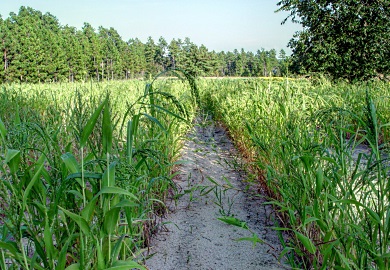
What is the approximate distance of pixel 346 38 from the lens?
1165 cm

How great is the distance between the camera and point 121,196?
146cm

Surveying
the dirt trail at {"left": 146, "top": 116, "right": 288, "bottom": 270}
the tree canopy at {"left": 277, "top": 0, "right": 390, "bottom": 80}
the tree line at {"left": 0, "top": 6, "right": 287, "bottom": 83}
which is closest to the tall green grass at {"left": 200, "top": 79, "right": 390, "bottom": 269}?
the dirt trail at {"left": 146, "top": 116, "right": 288, "bottom": 270}

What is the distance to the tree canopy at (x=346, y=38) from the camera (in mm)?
11352

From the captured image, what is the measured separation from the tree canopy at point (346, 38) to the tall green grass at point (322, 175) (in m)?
7.26

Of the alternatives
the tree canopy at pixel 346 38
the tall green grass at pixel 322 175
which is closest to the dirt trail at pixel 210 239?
the tall green grass at pixel 322 175

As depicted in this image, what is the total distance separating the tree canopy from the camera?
11.4 metres

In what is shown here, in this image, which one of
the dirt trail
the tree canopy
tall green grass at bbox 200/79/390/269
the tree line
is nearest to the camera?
tall green grass at bbox 200/79/390/269

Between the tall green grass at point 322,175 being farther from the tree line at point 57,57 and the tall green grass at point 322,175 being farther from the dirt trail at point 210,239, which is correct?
the tree line at point 57,57

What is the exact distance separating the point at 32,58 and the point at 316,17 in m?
24.4

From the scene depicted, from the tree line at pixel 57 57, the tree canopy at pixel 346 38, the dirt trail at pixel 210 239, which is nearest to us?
the dirt trail at pixel 210 239

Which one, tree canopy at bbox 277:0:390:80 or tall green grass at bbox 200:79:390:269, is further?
tree canopy at bbox 277:0:390:80

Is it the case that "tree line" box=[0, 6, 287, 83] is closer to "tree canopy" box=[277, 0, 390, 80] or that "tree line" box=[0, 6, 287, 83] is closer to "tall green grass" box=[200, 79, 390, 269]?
"tree canopy" box=[277, 0, 390, 80]

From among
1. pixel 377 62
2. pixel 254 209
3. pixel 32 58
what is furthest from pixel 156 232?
pixel 32 58

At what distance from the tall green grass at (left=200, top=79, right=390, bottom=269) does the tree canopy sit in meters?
7.26
